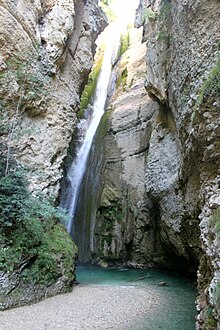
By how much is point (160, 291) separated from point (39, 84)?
8942 mm

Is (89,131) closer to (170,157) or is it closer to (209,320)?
(170,157)

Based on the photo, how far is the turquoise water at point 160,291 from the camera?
7.88 metres

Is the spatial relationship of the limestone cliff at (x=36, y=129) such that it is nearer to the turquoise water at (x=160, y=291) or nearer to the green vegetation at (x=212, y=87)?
the turquoise water at (x=160, y=291)

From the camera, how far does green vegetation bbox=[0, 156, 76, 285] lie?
31.3 ft

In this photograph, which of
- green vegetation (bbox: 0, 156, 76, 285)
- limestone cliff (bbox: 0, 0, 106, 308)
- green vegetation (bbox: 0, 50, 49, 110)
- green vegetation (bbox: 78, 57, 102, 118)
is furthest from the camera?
green vegetation (bbox: 78, 57, 102, 118)

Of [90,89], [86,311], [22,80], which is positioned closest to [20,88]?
[22,80]

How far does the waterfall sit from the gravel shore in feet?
19.6

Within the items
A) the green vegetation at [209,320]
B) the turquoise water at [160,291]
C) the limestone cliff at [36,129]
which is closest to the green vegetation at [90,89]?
the limestone cliff at [36,129]

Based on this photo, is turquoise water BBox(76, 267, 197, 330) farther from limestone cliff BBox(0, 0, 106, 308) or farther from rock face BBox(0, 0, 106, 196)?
rock face BBox(0, 0, 106, 196)

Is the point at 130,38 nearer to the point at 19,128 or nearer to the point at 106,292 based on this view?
the point at 19,128

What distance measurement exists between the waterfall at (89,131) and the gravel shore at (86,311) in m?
5.98

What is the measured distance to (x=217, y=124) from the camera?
7.91 meters

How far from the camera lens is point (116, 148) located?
65.9ft

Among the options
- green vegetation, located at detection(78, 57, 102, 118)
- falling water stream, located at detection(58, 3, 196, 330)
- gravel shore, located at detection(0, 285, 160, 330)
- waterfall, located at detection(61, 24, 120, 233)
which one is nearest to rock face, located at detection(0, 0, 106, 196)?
falling water stream, located at detection(58, 3, 196, 330)
